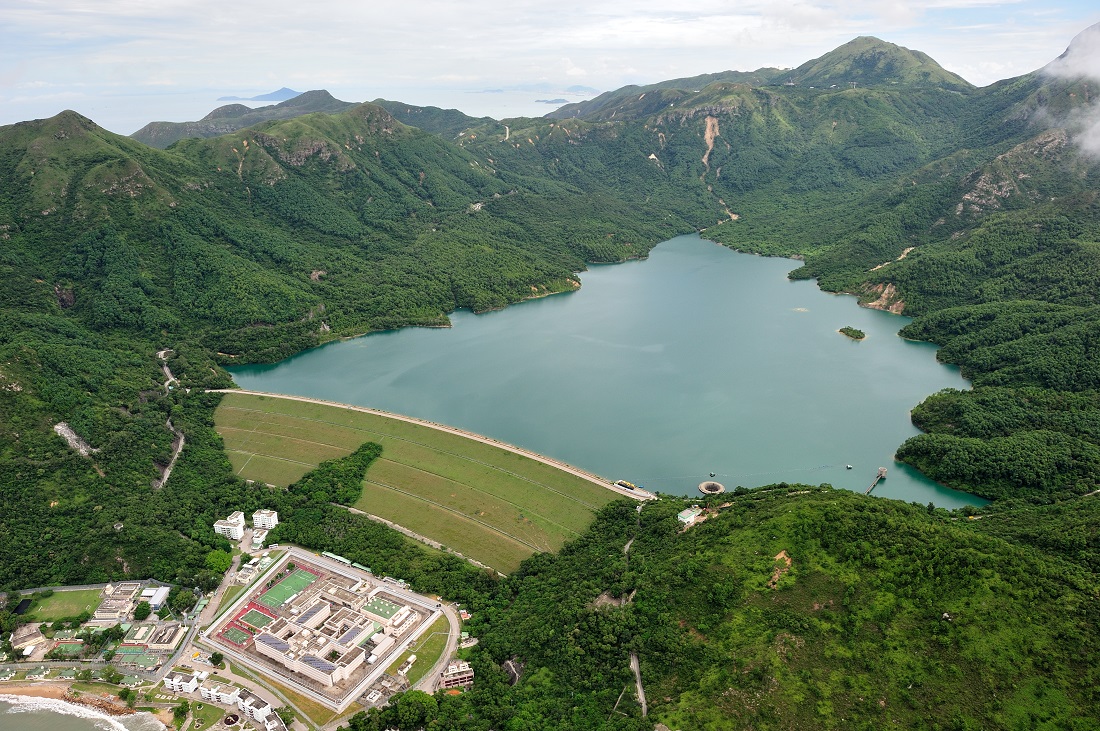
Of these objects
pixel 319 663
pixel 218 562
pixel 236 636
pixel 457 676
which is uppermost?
pixel 218 562

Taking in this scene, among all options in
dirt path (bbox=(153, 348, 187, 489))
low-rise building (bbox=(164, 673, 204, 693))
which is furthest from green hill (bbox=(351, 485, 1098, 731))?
dirt path (bbox=(153, 348, 187, 489))

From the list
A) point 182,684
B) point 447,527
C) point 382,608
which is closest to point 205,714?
point 182,684

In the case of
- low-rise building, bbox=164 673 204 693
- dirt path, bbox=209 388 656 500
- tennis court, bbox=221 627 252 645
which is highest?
dirt path, bbox=209 388 656 500

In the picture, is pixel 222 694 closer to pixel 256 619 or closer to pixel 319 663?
pixel 319 663

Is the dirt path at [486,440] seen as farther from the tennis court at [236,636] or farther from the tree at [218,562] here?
the tennis court at [236,636]

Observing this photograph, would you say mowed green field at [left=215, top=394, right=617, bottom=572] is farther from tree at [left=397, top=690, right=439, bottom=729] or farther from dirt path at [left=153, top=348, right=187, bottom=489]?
tree at [left=397, top=690, right=439, bottom=729]

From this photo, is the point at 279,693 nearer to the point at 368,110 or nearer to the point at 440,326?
the point at 440,326
